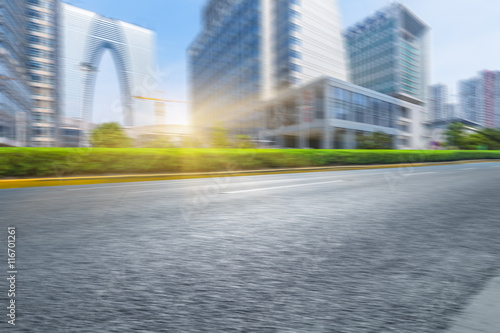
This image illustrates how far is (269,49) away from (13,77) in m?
37.5

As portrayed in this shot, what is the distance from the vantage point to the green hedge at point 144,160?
8141 mm

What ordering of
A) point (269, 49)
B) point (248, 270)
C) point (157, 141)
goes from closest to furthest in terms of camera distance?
point (248, 270) → point (157, 141) → point (269, 49)

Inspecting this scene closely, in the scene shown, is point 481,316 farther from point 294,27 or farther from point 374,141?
point 294,27

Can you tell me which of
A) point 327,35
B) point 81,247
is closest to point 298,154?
point 81,247

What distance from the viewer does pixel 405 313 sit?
1.20m

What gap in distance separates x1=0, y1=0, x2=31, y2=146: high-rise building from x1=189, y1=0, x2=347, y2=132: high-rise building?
95.6 feet

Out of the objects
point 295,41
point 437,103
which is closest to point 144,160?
point 295,41

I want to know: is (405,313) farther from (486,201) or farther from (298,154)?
(298,154)

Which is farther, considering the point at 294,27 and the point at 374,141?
the point at 294,27

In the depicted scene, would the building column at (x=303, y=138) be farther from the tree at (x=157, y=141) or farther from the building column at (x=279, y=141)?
the tree at (x=157, y=141)

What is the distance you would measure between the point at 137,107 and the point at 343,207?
1600 centimetres

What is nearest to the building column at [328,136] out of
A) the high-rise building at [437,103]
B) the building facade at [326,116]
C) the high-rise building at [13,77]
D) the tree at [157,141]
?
the building facade at [326,116]

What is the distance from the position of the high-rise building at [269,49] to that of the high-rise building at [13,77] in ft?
95.6

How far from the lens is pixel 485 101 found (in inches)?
3674
